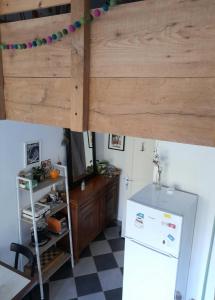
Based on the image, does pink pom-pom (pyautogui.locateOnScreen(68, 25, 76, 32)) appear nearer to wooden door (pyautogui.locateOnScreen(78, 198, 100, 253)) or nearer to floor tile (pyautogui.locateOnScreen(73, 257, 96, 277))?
wooden door (pyautogui.locateOnScreen(78, 198, 100, 253))

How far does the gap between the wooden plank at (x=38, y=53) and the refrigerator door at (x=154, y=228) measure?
132 centimetres

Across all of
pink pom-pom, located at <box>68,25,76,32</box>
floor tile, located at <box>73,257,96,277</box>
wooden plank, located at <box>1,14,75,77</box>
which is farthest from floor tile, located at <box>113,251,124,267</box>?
pink pom-pom, located at <box>68,25,76,32</box>

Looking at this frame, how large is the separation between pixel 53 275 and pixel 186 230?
1.79m

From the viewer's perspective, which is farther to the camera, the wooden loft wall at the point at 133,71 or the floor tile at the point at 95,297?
the floor tile at the point at 95,297

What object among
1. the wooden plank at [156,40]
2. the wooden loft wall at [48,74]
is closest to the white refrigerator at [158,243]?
the wooden loft wall at [48,74]

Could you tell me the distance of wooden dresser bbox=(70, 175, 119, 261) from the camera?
2.89 meters

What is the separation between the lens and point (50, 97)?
3.06 feet

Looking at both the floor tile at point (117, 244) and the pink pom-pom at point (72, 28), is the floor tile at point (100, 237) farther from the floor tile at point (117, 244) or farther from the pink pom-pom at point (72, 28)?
the pink pom-pom at point (72, 28)

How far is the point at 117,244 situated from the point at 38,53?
10.0 feet

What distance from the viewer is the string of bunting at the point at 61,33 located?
2.50 ft

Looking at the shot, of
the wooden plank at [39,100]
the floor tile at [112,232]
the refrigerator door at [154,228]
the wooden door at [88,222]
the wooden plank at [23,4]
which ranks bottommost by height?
the floor tile at [112,232]

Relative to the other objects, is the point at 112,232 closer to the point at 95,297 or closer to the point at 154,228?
the point at 95,297

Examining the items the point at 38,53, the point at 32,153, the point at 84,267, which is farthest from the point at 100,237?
the point at 38,53

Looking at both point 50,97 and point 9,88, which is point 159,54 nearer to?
point 50,97
